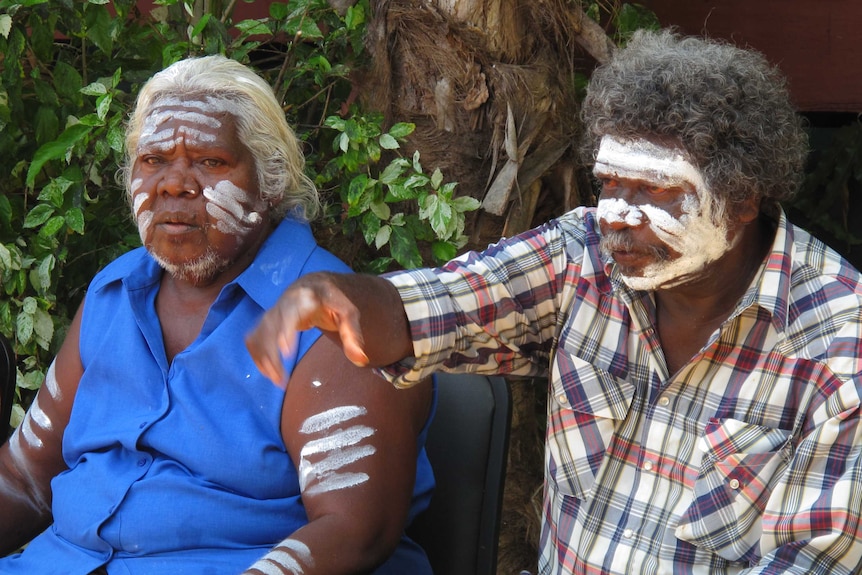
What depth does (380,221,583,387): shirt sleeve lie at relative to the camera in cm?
211

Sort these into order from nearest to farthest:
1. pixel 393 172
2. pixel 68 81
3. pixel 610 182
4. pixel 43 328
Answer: pixel 610 182
pixel 393 172
pixel 43 328
pixel 68 81

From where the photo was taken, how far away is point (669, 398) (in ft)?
7.14

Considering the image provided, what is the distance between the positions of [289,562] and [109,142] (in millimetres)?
1520

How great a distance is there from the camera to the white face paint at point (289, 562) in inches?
87.0

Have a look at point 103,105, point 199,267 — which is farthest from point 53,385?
point 103,105

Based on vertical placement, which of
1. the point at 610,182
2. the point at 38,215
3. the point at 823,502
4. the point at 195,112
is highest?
the point at 610,182

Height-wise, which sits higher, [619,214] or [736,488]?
[619,214]

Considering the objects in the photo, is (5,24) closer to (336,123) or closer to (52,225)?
(52,225)

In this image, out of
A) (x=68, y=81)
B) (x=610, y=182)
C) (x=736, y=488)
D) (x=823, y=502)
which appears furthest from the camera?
(x=68, y=81)

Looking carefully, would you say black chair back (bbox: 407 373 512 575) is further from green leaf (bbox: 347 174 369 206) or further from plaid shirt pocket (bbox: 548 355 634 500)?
green leaf (bbox: 347 174 369 206)

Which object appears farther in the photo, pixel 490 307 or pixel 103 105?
pixel 103 105

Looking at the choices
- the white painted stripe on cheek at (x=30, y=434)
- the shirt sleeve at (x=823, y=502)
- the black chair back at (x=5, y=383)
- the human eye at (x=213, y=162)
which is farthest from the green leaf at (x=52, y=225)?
the shirt sleeve at (x=823, y=502)

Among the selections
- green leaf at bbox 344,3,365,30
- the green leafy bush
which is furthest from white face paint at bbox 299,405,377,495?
green leaf at bbox 344,3,365,30

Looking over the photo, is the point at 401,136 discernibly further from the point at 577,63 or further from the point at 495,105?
the point at 577,63
